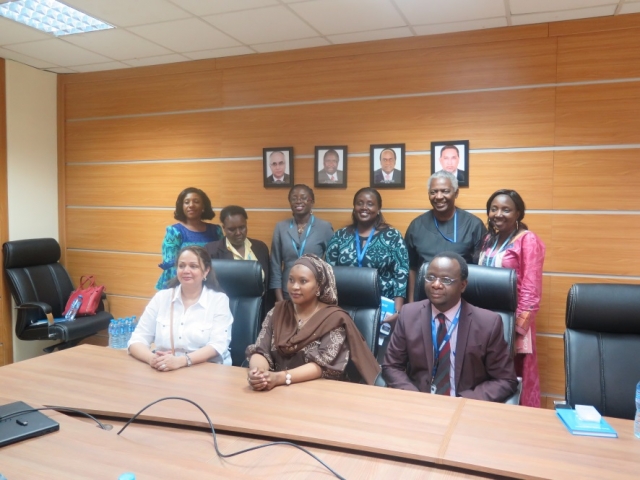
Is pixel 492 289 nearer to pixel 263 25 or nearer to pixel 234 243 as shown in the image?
pixel 234 243

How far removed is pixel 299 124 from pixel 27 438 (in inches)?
119

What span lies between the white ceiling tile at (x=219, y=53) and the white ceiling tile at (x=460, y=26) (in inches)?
55.8

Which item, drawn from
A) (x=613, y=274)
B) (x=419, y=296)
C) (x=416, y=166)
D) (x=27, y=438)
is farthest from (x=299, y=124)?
(x=27, y=438)

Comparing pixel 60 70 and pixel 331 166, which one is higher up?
pixel 60 70

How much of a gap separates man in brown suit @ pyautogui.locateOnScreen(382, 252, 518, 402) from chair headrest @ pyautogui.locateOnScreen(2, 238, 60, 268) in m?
3.63

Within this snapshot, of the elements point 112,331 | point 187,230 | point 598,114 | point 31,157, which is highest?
point 598,114

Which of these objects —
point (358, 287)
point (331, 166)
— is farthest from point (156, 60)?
point (358, 287)

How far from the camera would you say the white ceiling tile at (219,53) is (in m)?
3.94

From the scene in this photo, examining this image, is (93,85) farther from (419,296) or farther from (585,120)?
(585,120)

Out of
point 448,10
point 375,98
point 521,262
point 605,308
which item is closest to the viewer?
point 605,308

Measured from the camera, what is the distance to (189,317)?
8.25ft

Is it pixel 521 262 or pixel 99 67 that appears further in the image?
pixel 99 67

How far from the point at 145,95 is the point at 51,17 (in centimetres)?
115

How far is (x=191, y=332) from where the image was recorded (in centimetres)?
247
